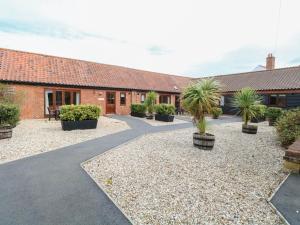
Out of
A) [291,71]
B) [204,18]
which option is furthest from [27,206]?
[291,71]

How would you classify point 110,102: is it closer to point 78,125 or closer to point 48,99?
point 48,99

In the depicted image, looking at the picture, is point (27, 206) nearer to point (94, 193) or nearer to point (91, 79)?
point (94, 193)

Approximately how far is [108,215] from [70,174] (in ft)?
6.12

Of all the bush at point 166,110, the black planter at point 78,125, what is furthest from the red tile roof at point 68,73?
the black planter at point 78,125

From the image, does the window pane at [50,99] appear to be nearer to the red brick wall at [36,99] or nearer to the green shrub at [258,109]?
the red brick wall at [36,99]

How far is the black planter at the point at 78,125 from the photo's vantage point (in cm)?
973

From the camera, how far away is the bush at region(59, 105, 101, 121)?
383 inches

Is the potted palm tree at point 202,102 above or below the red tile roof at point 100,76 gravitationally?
below

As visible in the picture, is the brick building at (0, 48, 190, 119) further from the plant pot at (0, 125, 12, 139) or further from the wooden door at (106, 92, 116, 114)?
the plant pot at (0, 125, 12, 139)

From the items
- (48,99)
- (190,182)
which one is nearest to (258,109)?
(190,182)

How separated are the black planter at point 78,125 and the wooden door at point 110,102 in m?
8.27

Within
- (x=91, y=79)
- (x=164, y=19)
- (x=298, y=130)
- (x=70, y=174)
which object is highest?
(x=164, y=19)

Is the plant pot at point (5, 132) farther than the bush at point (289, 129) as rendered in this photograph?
Yes

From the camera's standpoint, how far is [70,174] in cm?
427
